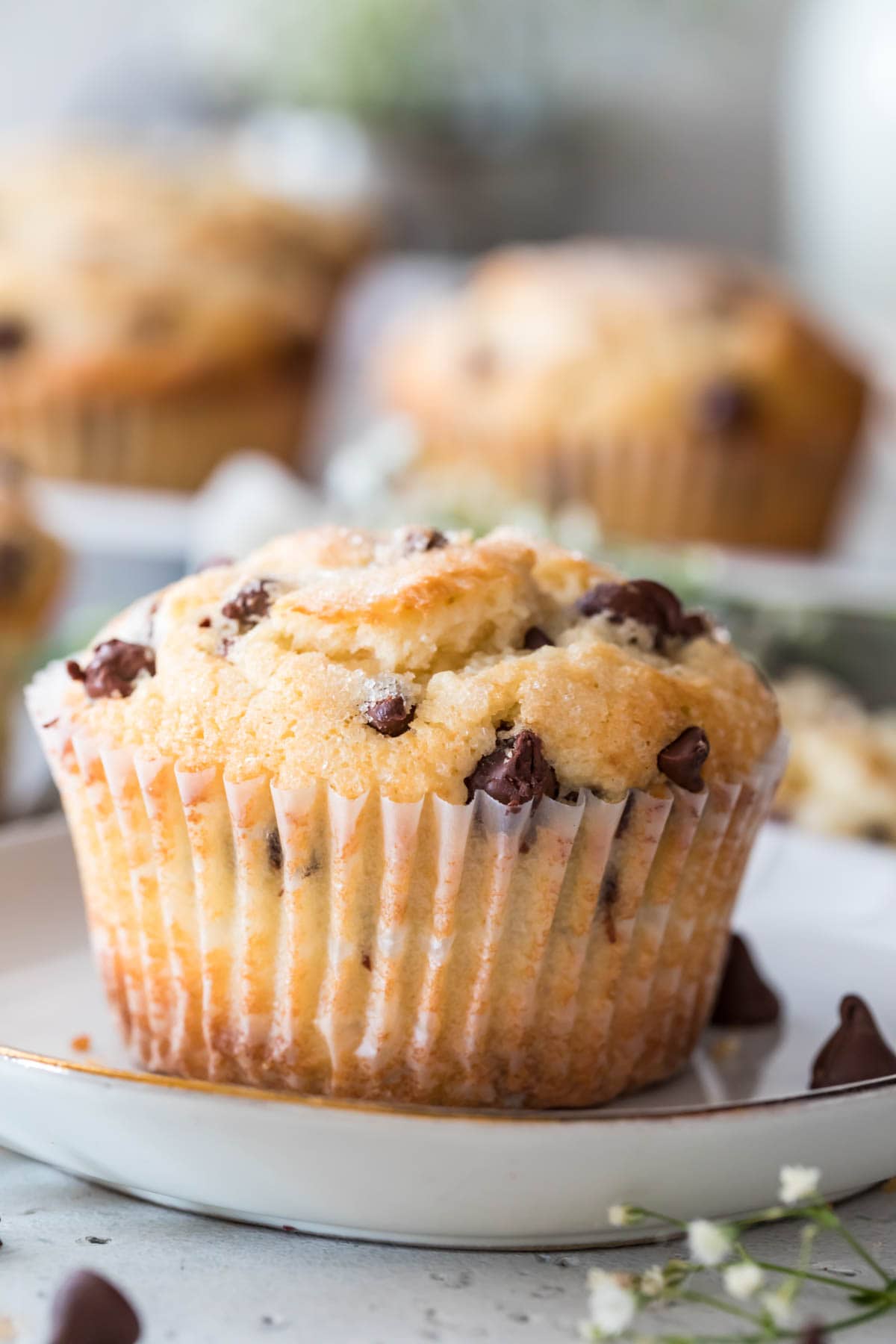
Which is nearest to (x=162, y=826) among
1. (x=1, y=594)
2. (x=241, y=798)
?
(x=241, y=798)

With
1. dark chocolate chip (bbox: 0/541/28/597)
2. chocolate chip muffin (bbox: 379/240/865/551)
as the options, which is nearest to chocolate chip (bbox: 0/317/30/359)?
chocolate chip muffin (bbox: 379/240/865/551)

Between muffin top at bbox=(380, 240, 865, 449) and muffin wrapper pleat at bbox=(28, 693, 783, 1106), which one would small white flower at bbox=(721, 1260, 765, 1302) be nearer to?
muffin wrapper pleat at bbox=(28, 693, 783, 1106)

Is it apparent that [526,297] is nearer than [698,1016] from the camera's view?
No

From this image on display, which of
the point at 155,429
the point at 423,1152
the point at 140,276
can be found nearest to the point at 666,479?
the point at 155,429

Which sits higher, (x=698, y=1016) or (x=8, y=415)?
(x=698, y=1016)

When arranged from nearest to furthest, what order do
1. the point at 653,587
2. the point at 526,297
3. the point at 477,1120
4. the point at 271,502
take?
the point at 477,1120 → the point at 653,587 → the point at 271,502 → the point at 526,297

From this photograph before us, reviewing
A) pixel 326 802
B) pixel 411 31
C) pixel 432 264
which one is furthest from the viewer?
pixel 411 31

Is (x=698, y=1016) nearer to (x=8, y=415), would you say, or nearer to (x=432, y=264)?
(x=8, y=415)

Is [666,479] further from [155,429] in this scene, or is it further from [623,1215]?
[623,1215]

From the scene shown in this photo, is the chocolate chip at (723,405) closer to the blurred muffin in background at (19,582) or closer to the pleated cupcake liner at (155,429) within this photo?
the pleated cupcake liner at (155,429)

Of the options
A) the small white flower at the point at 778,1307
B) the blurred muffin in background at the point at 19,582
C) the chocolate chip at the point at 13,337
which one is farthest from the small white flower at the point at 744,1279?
the chocolate chip at the point at 13,337
